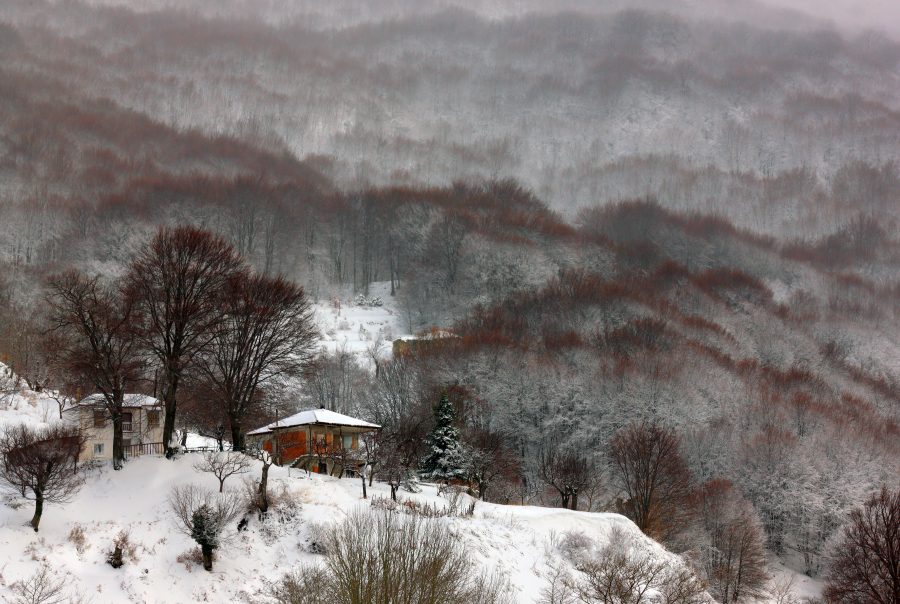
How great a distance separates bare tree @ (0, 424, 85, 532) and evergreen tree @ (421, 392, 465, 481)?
28.1m

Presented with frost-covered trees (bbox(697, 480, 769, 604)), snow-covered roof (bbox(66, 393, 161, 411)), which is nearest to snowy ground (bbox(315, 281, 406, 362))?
frost-covered trees (bbox(697, 480, 769, 604))

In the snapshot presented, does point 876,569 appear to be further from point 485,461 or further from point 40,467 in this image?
point 40,467

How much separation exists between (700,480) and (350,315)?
198ft

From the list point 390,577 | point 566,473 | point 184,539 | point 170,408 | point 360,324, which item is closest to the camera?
point 390,577

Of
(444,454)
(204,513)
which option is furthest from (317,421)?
(204,513)

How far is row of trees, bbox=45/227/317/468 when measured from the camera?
3675cm

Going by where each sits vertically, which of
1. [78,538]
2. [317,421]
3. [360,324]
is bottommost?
[78,538]

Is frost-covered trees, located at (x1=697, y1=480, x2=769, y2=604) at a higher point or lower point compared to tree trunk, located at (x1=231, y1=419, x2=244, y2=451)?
lower

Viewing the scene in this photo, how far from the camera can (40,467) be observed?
27594 millimetres

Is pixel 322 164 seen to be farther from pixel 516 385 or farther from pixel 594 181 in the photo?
pixel 516 385

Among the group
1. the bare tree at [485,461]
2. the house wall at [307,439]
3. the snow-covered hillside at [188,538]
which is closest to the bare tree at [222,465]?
the snow-covered hillside at [188,538]

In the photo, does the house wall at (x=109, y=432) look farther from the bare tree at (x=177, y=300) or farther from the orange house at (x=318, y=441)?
the orange house at (x=318, y=441)

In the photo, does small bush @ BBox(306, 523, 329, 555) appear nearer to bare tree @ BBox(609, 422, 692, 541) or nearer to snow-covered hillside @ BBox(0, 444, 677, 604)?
snow-covered hillside @ BBox(0, 444, 677, 604)

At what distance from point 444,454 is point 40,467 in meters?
31.6
